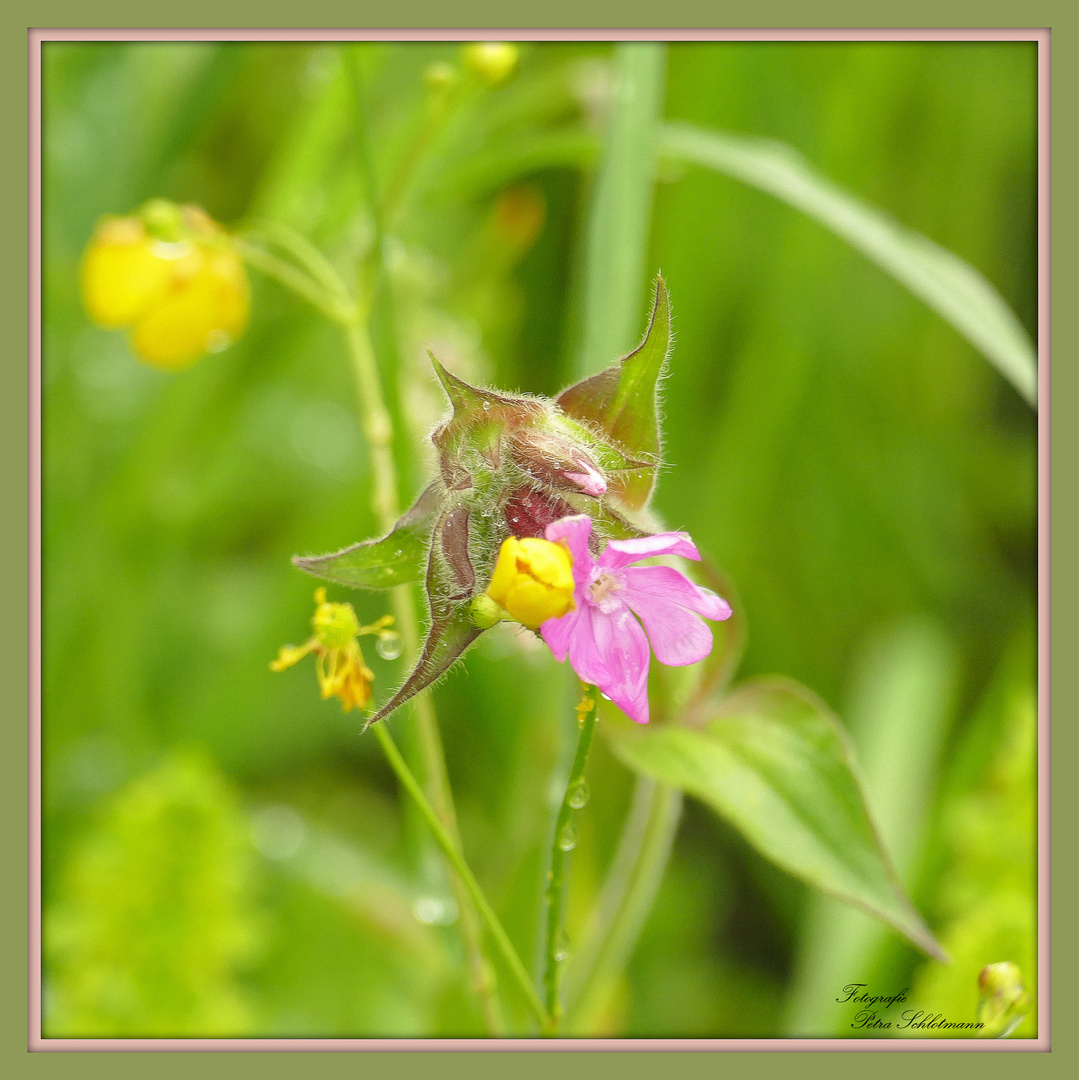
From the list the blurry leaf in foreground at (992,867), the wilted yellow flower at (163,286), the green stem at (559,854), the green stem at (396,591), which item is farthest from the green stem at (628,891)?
the wilted yellow flower at (163,286)

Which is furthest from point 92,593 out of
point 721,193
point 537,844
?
point 721,193

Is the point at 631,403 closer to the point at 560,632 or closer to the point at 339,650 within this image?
the point at 560,632

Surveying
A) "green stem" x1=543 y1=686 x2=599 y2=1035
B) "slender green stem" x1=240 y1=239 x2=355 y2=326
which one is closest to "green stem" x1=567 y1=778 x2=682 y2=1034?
"green stem" x1=543 y1=686 x2=599 y2=1035

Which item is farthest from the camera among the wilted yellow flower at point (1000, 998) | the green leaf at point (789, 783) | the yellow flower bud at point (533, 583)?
the wilted yellow flower at point (1000, 998)

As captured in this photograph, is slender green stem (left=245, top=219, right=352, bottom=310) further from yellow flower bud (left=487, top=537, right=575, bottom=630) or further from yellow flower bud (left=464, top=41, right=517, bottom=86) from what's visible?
yellow flower bud (left=487, top=537, right=575, bottom=630)

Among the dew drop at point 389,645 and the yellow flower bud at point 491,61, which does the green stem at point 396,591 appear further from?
the yellow flower bud at point 491,61

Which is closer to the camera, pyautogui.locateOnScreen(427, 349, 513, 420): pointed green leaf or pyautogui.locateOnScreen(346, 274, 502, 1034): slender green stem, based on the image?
pyautogui.locateOnScreen(427, 349, 513, 420): pointed green leaf

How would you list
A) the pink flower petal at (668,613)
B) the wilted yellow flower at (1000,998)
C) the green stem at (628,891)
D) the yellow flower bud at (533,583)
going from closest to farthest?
the yellow flower bud at (533,583)
the pink flower petal at (668,613)
the wilted yellow flower at (1000,998)
the green stem at (628,891)
